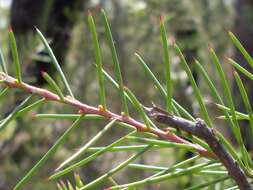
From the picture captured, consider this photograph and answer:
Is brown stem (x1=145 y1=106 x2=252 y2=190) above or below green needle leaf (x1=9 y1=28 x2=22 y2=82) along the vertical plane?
below

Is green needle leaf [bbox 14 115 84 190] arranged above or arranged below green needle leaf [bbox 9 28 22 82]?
below

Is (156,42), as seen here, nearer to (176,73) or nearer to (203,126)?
(176,73)

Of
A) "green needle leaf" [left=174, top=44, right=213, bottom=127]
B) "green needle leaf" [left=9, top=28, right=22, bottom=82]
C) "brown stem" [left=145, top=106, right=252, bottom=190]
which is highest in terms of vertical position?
"green needle leaf" [left=9, top=28, right=22, bottom=82]

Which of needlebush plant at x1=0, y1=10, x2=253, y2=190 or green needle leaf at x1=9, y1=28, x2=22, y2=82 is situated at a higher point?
green needle leaf at x1=9, y1=28, x2=22, y2=82

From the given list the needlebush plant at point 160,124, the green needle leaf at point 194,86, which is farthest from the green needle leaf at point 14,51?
the green needle leaf at point 194,86

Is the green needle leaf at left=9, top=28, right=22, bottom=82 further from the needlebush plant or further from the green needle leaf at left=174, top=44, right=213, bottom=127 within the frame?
the green needle leaf at left=174, top=44, right=213, bottom=127

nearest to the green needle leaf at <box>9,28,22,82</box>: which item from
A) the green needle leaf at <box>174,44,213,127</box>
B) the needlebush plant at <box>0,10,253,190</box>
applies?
the needlebush plant at <box>0,10,253,190</box>

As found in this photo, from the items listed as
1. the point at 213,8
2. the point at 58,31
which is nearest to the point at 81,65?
the point at 58,31

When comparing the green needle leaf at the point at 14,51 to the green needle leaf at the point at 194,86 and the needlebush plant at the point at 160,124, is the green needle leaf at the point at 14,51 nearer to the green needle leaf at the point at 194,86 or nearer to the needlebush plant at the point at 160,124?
the needlebush plant at the point at 160,124
